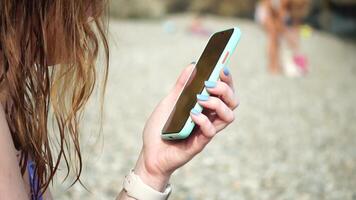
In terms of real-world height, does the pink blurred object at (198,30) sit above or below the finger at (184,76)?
below

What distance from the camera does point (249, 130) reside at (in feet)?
18.7

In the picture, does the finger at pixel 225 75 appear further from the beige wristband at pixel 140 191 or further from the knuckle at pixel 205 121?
the beige wristband at pixel 140 191

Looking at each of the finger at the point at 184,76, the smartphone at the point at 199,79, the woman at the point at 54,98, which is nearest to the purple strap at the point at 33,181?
the woman at the point at 54,98

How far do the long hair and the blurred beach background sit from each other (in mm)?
723

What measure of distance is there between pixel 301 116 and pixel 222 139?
153 cm

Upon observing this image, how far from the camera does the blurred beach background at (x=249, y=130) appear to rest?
4.01 meters

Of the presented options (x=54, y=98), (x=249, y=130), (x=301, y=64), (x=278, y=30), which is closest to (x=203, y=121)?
(x=54, y=98)

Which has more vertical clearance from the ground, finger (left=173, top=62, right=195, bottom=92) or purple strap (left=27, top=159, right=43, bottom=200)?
finger (left=173, top=62, right=195, bottom=92)

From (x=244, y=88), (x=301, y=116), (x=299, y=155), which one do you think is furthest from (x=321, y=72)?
(x=299, y=155)

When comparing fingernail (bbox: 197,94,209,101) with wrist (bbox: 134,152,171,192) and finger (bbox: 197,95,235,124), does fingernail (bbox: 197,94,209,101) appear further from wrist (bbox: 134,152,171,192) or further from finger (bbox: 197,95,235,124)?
wrist (bbox: 134,152,171,192)

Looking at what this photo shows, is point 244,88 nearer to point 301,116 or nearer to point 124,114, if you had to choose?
point 301,116

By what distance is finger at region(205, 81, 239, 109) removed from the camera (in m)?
1.47

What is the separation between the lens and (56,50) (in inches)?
54.1

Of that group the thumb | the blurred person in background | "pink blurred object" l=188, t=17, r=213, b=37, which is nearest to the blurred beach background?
the blurred person in background
